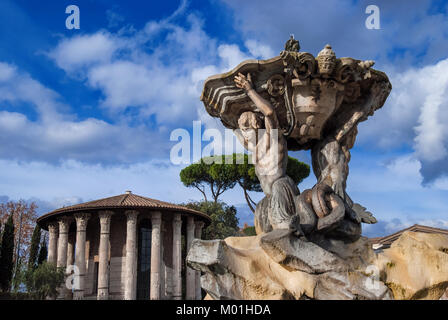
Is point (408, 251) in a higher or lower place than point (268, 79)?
lower

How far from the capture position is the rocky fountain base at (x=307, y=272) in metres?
4.31

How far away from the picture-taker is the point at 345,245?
498 centimetres

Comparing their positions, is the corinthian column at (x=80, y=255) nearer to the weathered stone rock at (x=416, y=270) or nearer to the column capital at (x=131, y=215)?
the column capital at (x=131, y=215)

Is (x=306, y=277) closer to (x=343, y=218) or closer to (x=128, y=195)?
(x=343, y=218)

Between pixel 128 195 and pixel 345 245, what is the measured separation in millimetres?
22265

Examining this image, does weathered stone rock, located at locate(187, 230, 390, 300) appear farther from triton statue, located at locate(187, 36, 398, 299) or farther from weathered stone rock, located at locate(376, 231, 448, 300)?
weathered stone rock, located at locate(376, 231, 448, 300)

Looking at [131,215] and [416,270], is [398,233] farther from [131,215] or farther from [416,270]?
[131,215]

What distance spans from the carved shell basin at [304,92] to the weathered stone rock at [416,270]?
6.58 ft

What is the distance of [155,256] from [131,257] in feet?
4.38

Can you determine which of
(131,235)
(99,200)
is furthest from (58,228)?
(131,235)

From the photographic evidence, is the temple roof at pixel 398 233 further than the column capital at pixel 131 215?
No

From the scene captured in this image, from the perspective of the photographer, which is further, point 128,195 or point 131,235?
point 128,195

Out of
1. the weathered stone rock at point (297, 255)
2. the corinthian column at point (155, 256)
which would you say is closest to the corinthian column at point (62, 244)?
the corinthian column at point (155, 256)
